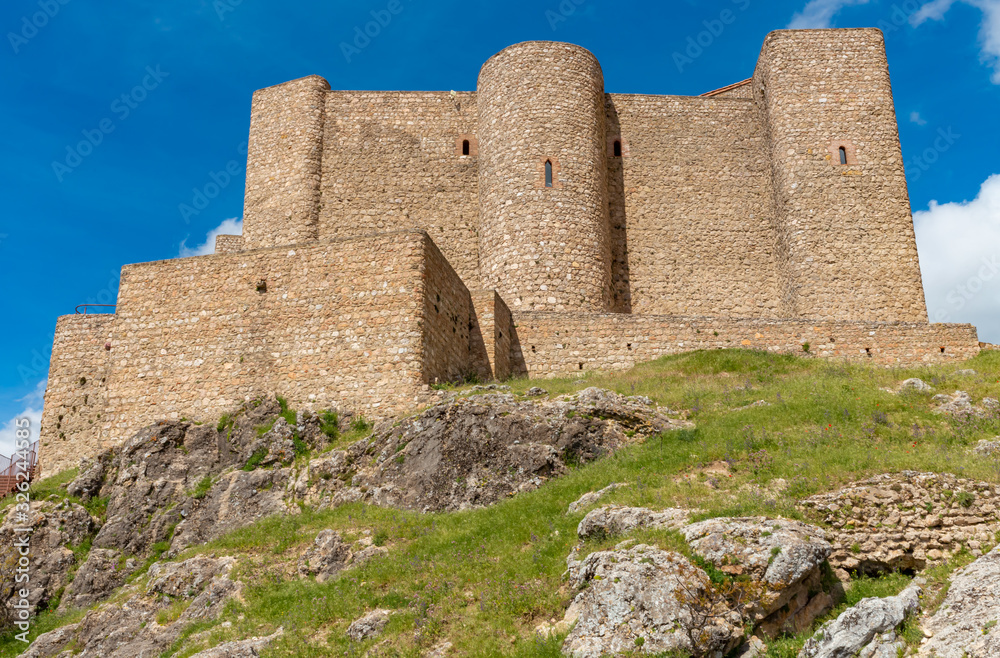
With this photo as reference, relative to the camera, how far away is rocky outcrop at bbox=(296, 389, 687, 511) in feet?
49.4

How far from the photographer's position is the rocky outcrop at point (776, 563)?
9.70 m

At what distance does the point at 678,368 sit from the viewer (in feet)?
67.2

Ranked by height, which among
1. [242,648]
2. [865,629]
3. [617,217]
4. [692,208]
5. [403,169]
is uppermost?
[403,169]

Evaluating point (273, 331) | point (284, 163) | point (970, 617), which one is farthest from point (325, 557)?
point (284, 163)

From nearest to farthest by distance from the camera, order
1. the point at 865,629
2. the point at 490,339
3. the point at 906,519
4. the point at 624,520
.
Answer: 1. the point at 865,629
2. the point at 906,519
3. the point at 624,520
4. the point at 490,339

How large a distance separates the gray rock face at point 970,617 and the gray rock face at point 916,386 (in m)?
7.87

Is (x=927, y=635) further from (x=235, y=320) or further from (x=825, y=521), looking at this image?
(x=235, y=320)

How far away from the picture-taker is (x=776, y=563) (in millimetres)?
9797

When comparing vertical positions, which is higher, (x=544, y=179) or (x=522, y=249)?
(x=544, y=179)

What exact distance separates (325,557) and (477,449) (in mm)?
3419

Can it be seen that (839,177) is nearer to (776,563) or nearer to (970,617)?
(776,563)

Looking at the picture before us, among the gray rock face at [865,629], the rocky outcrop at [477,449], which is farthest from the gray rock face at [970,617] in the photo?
the rocky outcrop at [477,449]

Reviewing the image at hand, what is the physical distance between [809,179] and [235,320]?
18.4 m

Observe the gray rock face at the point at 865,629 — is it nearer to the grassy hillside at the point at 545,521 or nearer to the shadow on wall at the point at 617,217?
the grassy hillside at the point at 545,521
